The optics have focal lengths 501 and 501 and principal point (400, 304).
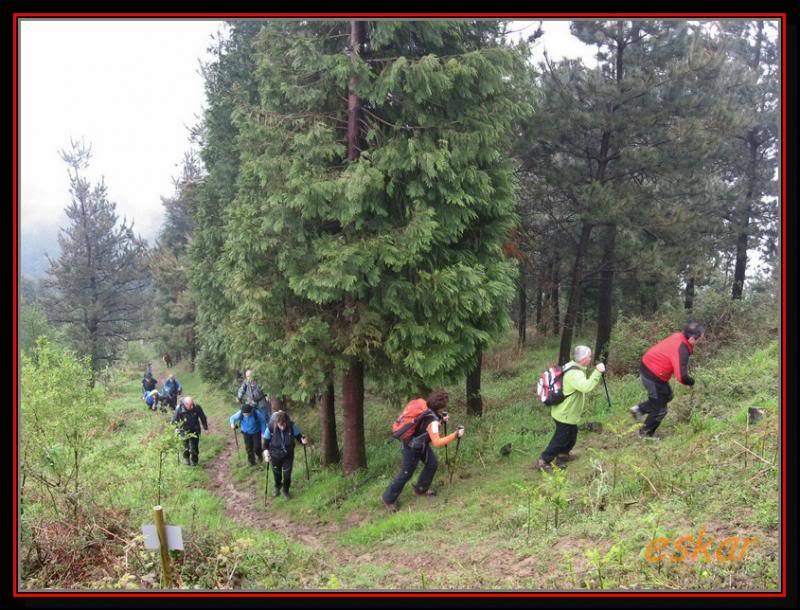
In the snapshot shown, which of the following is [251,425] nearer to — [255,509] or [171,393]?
[255,509]

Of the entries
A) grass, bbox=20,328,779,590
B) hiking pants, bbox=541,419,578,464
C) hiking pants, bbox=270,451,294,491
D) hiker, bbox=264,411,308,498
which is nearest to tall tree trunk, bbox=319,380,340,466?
grass, bbox=20,328,779,590

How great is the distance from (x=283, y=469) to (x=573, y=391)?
5.87 meters

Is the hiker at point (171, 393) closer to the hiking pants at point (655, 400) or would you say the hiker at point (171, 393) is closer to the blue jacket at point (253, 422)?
the blue jacket at point (253, 422)

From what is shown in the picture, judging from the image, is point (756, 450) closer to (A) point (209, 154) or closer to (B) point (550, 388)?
(B) point (550, 388)

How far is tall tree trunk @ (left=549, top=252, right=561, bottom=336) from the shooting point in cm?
1697

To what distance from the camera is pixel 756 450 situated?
18.9ft

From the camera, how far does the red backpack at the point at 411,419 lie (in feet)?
24.8

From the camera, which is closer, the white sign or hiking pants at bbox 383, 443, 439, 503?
the white sign

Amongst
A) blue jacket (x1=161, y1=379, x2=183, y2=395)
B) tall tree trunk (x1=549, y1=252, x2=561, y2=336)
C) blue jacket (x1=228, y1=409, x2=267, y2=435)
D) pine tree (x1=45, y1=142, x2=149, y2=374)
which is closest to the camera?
blue jacket (x1=228, y1=409, x2=267, y2=435)

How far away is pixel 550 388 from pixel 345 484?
15.1 feet

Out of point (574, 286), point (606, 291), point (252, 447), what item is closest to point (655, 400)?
point (574, 286)

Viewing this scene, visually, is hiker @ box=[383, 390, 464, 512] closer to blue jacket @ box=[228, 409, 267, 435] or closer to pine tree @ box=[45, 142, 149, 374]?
blue jacket @ box=[228, 409, 267, 435]

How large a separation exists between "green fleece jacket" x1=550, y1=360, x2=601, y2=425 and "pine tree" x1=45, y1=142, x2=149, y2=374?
21.6 metres

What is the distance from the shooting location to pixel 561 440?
7.47 m
